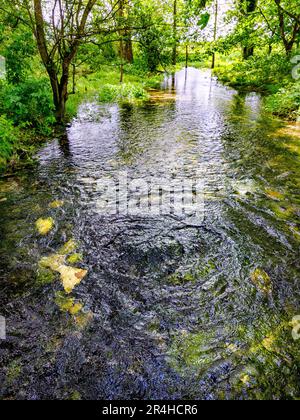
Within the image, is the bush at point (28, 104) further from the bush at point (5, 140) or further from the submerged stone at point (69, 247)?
the submerged stone at point (69, 247)

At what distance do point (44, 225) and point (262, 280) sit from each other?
327 centimetres

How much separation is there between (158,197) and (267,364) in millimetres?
3352

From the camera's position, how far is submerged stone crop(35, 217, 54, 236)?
4.17 meters

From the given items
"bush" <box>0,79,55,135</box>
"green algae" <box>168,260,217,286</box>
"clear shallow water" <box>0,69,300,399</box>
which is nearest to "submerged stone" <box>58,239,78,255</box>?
"clear shallow water" <box>0,69,300,399</box>

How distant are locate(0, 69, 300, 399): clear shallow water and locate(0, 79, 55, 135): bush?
212 centimetres

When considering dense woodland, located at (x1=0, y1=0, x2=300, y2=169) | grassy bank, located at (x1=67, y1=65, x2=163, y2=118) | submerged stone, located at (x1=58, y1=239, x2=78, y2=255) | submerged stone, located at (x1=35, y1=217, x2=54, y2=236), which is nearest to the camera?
submerged stone, located at (x1=58, y1=239, x2=78, y2=255)

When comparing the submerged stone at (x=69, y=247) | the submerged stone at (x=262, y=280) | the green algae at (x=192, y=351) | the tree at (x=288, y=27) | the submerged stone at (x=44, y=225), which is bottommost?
the green algae at (x=192, y=351)

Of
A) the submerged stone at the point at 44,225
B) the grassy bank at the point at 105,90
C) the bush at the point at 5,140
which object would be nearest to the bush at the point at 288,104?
the grassy bank at the point at 105,90

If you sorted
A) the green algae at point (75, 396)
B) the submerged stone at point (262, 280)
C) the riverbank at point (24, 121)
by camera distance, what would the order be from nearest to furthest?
the green algae at point (75, 396) < the submerged stone at point (262, 280) < the riverbank at point (24, 121)

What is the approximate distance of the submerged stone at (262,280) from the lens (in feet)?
A: 10.3

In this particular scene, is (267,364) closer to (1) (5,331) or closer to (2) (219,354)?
(2) (219,354)

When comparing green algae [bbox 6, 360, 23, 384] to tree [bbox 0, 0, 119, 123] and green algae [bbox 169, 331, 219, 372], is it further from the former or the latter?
tree [bbox 0, 0, 119, 123]

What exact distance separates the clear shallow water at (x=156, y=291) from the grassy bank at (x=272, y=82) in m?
4.97

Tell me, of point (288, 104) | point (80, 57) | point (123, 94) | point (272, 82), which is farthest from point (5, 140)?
point (272, 82)
